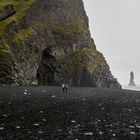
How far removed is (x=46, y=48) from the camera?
163750 millimetres

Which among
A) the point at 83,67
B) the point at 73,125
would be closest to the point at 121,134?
the point at 73,125

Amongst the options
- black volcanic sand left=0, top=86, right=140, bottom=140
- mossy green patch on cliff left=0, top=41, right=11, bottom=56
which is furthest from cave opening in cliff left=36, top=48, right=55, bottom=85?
black volcanic sand left=0, top=86, right=140, bottom=140

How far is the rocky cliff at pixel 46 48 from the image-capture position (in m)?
141

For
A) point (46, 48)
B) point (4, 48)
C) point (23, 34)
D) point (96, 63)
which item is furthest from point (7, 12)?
point (96, 63)

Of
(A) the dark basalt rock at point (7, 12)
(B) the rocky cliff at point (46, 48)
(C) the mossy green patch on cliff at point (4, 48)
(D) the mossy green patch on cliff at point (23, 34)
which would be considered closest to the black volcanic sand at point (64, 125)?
(B) the rocky cliff at point (46, 48)

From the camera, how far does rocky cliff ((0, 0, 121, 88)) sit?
140837mm

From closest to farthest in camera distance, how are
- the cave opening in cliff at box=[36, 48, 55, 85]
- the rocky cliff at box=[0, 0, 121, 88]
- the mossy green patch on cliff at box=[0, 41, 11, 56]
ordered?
the mossy green patch on cliff at box=[0, 41, 11, 56], the rocky cliff at box=[0, 0, 121, 88], the cave opening in cliff at box=[36, 48, 55, 85]

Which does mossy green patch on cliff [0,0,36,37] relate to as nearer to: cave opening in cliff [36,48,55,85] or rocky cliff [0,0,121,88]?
rocky cliff [0,0,121,88]

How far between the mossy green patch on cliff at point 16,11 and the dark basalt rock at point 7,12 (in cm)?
195

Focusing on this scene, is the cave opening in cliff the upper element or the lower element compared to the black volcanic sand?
upper

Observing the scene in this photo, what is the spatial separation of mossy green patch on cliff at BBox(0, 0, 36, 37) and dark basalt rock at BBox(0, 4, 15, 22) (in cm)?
195

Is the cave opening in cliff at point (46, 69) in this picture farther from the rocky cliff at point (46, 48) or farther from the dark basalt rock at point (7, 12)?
the dark basalt rock at point (7, 12)

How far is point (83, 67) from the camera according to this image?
167m

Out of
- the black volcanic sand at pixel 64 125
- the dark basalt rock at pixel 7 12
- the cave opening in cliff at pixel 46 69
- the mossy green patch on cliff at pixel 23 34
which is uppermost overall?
the dark basalt rock at pixel 7 12
